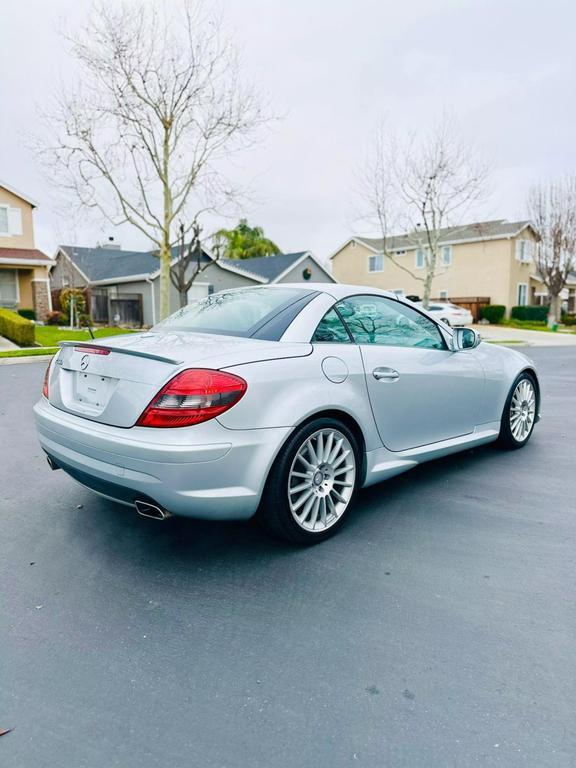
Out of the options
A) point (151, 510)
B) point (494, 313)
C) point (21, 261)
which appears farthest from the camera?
point (494, 313)

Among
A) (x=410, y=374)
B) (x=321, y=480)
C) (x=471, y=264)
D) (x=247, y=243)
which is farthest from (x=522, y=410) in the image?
(x=247, y=243)

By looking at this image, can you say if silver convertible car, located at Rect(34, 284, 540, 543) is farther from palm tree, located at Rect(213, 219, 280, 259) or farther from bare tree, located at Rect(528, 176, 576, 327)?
palm tree, located at Rect(213, 219, 280, 259)

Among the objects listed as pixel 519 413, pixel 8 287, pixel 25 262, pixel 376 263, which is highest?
pixel 376 263

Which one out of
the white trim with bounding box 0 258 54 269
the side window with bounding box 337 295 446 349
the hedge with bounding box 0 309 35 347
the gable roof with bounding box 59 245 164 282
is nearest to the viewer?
the side window with bounding box 337 295 446 349

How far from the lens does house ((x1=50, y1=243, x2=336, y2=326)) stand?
93.3 ft

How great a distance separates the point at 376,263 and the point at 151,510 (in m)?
39.5

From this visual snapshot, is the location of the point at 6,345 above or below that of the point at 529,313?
below

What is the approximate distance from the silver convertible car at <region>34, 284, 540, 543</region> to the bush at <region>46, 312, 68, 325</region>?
25113 millimetres

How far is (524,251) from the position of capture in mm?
36375

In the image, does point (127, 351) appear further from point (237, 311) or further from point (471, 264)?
point (471, 264)

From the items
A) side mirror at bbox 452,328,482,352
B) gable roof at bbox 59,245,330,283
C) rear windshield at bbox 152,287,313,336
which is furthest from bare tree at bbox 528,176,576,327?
rear windshield at bbox 152,287,313,336

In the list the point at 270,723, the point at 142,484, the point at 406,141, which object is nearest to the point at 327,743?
the point at 270,723

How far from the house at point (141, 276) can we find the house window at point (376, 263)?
26.4ft

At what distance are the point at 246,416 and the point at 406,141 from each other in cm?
2479
